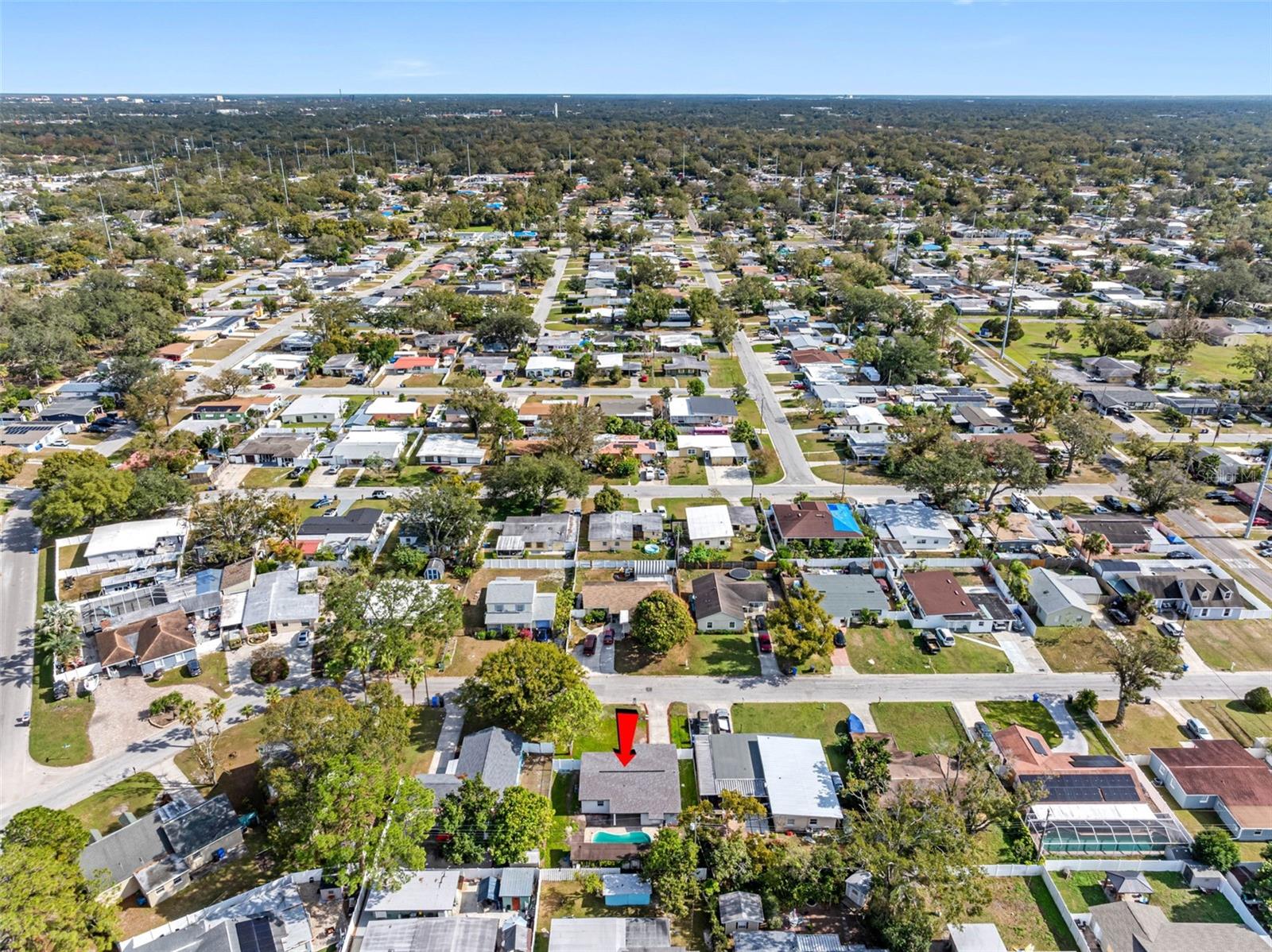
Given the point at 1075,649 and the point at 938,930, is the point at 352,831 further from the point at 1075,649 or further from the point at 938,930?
the point at 1075,649

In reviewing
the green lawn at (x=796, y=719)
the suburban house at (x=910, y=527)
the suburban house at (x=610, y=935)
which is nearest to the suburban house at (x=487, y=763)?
the suburban house at (x=610, y=935)

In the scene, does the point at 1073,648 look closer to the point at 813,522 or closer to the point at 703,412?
the point at 813,522

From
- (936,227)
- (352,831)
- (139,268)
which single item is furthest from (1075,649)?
(139,268)

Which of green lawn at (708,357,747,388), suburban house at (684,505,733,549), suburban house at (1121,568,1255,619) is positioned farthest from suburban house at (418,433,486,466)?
suburban house at (1121,568,1255,619)

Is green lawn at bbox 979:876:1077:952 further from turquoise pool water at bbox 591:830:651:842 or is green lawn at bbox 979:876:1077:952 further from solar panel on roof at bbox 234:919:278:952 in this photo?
solar panel on roof at bbox 234:919:278:952

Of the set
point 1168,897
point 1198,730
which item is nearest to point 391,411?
point 1198,730

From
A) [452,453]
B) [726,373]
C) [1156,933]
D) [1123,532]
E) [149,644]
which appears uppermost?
[726,373]
